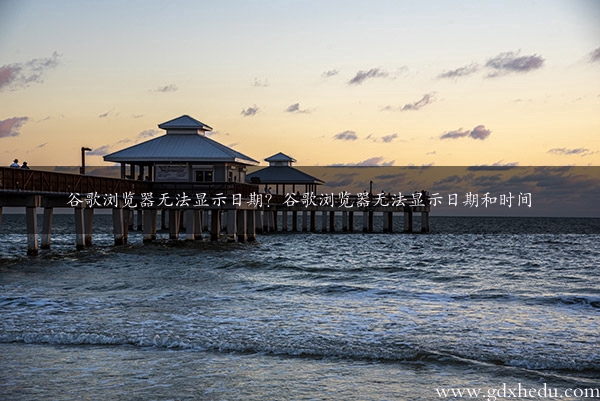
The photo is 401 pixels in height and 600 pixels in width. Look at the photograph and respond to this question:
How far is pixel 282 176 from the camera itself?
6594cm

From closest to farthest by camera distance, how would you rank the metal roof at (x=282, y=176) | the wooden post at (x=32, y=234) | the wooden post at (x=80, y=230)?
the wooden post at (x=32, y=234), the wooden post at (x=80, y=230), the metal roof at (x=282, y=176)

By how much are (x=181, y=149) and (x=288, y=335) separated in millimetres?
31205

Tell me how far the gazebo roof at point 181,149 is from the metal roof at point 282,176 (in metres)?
17.5

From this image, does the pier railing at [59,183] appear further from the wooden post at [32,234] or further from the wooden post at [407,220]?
the wooden post at [407,220]

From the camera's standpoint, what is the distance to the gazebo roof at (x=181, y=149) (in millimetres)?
42156

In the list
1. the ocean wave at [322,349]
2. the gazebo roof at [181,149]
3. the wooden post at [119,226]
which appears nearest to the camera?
the ocean wave at [322,349]

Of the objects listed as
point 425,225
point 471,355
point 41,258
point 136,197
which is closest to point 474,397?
point 471,355

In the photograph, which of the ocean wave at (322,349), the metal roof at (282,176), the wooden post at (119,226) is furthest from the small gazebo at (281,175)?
the ocean wave at (322,349)

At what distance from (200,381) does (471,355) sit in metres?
4.67

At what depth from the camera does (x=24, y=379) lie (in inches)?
392

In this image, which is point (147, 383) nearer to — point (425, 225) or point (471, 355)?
point (471, 355)

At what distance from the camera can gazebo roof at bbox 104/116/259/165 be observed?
42156 mm

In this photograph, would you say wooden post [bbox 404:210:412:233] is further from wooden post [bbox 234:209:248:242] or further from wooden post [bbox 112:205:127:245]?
wooden post [bbox 112:205:127:245]

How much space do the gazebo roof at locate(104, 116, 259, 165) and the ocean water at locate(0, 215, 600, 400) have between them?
15755mm
